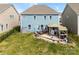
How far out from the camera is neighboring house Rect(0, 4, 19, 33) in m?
3.47

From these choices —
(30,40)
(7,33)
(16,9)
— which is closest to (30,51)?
(30,40)

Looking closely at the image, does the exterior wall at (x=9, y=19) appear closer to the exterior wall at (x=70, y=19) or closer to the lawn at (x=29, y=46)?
the lawn at (x=29, y=46)

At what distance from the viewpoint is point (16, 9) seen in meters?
3.53

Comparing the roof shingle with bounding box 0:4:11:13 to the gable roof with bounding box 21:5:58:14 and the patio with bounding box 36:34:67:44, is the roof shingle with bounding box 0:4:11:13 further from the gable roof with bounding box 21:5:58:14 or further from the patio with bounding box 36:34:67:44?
the patio with bounding box 36:34:67:44

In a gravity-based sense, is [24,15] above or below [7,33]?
above

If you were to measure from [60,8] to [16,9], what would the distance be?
68 centimetres

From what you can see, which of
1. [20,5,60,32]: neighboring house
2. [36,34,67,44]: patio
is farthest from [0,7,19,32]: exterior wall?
[36,34,67,44]: patio

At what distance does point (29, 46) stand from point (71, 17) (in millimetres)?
766

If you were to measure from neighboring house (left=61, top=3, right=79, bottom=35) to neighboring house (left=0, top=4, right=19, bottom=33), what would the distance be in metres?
0.73

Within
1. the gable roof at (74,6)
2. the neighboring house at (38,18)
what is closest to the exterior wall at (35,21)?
the neighboring house at (38,18)

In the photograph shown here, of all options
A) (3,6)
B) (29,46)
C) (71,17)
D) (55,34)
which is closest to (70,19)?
(71,17)

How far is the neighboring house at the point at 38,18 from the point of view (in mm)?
3426
